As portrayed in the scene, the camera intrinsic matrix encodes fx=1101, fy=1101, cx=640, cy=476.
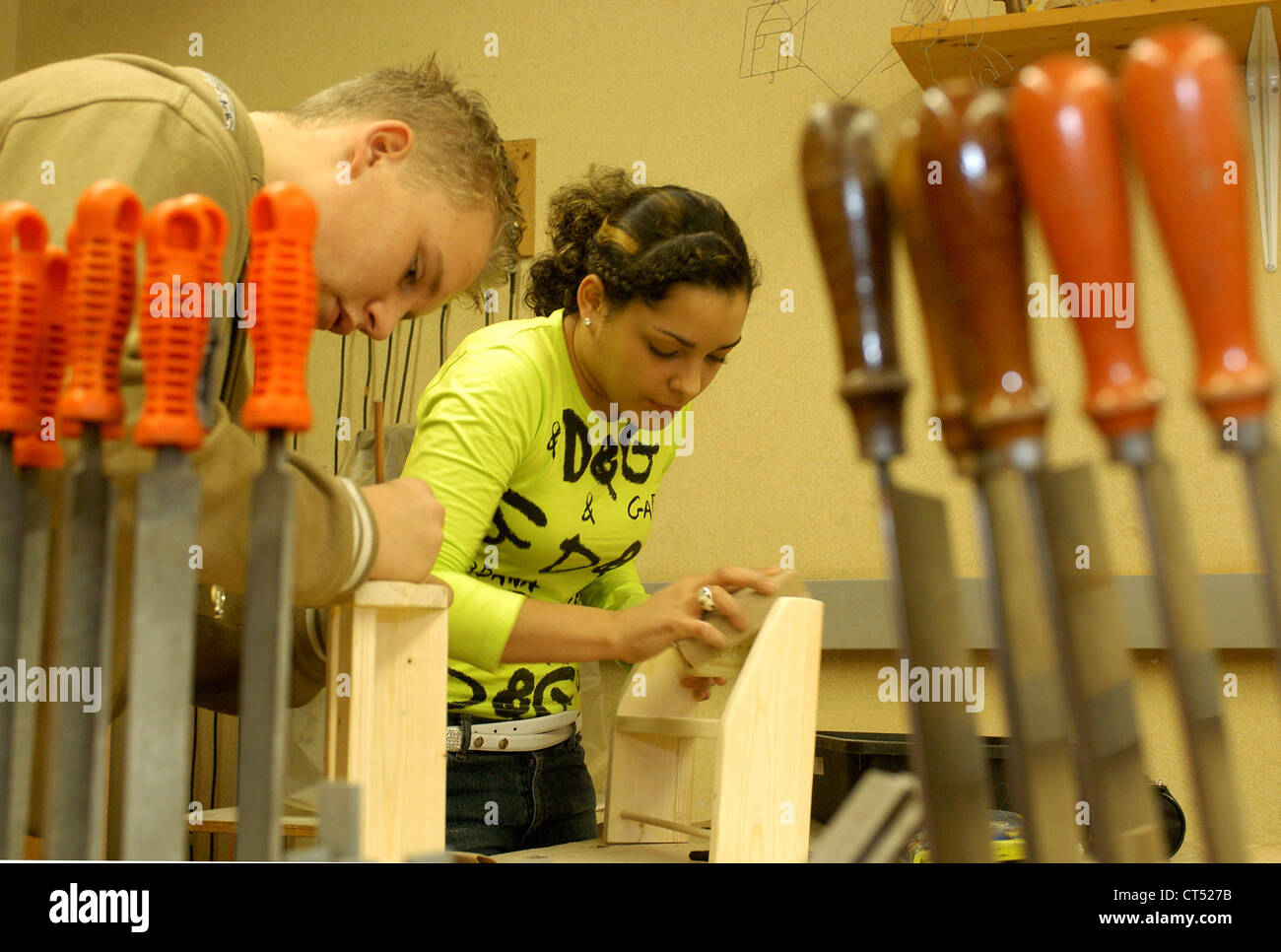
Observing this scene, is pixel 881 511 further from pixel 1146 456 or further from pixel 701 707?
pixel 701 707

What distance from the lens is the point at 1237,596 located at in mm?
1896

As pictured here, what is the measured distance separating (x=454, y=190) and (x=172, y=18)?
2456mm

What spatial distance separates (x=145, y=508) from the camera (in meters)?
0.34

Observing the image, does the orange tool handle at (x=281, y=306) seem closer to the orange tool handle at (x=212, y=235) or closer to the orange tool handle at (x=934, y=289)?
the orange tool handle at (x=212, y=235)

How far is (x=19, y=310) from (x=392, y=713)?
1.22 ft

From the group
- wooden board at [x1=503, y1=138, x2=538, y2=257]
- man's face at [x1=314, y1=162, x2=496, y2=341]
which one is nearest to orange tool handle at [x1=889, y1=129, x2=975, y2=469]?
man's face at [x1=314, y1=162, x2=496, y2=341]

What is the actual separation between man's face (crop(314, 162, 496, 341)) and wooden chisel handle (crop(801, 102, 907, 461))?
0.54 m

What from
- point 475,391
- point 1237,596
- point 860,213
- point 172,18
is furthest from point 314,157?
point 172,18

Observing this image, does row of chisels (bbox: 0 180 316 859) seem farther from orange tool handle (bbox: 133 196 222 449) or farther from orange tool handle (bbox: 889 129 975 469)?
orange tool handle (bbox: 889 129 975 469)

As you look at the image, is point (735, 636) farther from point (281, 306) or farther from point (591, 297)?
point (281, 306)

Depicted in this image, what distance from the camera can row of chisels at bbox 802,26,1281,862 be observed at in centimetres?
29

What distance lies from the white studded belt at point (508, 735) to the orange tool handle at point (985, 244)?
1057 millimetres

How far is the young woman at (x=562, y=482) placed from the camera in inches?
46.2

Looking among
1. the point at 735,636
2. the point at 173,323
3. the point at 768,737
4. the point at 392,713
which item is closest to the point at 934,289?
the point at 173,323
